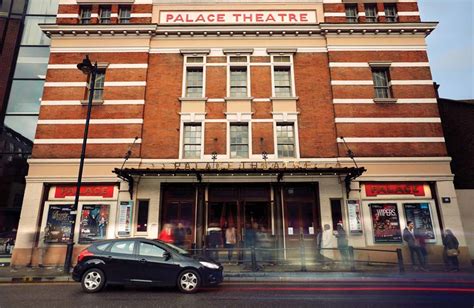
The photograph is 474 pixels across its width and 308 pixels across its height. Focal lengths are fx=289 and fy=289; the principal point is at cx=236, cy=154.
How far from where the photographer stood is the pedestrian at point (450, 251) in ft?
40.4

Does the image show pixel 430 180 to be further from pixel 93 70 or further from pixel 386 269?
pixel 93 70

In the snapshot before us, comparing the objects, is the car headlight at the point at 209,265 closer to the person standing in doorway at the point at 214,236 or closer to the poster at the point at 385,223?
the person standing in doorway at the point at 214,236

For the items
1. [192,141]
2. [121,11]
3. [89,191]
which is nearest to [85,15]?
[121,11]

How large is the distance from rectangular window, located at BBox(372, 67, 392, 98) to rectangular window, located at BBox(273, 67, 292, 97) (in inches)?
192

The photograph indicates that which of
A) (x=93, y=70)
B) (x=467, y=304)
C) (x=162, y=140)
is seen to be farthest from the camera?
(x=162, y=140)

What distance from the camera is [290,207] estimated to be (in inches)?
580

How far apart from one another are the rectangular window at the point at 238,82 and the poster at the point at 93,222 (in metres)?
9.11

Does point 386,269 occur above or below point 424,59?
below

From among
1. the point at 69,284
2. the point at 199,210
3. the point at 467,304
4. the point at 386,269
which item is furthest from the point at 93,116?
the point at 467,304

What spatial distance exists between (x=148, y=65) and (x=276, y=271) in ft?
42.4

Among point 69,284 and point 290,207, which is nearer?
point 69,284

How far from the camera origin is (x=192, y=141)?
15.6 m

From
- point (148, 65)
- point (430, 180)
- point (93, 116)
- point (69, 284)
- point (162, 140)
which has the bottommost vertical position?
point (69, 284)

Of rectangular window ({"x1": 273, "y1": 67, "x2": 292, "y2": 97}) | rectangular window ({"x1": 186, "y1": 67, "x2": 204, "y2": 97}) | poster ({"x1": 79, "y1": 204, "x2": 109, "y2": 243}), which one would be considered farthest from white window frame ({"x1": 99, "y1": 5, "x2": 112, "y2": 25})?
poster ({"x1": 79, "y1": 204, "x2": 109, "y2": 243})
